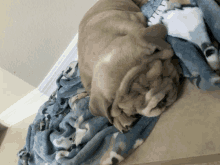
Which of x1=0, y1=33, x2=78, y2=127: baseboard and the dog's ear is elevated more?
the dog's ear

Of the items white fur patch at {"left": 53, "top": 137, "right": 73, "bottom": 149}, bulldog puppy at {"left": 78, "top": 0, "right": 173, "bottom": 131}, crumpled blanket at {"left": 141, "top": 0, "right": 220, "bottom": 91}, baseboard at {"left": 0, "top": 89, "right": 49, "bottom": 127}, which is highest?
bulldog puppy at {"left": 78, "top": 0, "right": 173, "bottom": 131}

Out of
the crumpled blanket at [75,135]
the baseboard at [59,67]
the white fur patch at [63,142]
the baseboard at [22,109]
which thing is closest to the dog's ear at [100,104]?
the crumpled blanket at [75,135]

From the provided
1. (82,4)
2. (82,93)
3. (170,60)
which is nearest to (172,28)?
(170,60)

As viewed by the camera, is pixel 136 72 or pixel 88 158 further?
pixel 88 158

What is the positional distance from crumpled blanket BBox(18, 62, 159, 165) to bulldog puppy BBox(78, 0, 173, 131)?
0.08 meters

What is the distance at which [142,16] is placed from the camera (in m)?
0.86

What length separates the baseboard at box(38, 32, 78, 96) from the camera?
1.73 m

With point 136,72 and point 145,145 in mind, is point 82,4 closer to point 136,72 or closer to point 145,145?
point 136,72

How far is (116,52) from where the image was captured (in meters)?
0.65

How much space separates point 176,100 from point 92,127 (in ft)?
1.52

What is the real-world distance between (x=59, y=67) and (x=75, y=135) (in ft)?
3.22

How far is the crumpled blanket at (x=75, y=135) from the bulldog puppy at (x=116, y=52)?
0.26 ft

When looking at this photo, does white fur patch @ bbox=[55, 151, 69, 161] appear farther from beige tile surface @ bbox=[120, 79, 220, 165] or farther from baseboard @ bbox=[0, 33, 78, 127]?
baseboard @ bbox=[0, 33, 78, 127]

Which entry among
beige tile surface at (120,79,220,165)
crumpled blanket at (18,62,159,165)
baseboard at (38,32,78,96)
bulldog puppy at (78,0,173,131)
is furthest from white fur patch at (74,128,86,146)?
baseboard at (38,32,78,96)
